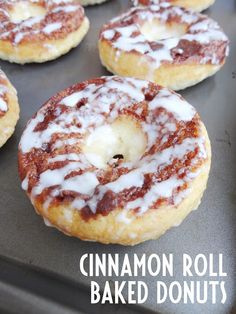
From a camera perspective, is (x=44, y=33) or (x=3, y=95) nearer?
(x=3, y=95)

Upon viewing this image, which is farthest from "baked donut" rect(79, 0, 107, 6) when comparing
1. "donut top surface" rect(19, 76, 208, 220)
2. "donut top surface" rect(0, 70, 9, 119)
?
"donut top surface" rect(19, 76, 208, 220)

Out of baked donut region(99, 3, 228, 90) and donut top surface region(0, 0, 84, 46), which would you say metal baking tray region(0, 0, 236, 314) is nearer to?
baked donut region(99, 3, 228, 90)

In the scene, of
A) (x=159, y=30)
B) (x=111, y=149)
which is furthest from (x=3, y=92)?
(x=159, y=30)

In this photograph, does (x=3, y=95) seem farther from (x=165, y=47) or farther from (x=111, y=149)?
(x=165, y=47)

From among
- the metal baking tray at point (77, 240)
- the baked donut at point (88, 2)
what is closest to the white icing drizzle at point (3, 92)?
the metal baking tray at point (77, 240)

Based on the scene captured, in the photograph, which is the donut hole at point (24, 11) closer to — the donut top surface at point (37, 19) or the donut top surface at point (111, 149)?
the donut top surface at point (37, 19)

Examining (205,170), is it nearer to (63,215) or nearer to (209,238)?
(209,238)
